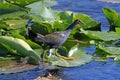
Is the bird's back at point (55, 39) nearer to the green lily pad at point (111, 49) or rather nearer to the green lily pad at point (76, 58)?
the green lily pad at point (76, 58)

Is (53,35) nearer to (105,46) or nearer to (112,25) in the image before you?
(105,46)

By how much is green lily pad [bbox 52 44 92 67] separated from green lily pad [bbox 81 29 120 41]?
0.43 m

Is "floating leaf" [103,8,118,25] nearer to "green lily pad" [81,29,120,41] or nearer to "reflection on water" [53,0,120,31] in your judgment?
"green lily pad" [81,29,120,41]

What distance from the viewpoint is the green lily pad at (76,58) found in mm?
5871

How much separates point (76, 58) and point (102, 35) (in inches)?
37.2

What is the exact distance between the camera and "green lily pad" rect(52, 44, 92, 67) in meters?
5.87

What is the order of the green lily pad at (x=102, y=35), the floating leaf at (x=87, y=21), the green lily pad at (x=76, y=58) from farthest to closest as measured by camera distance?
the floating leaf at (x=87, y=21) < the green lily pad at (x=102, y=35) < the green lily pad at (x=76, y=58)

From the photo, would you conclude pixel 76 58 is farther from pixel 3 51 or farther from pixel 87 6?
pixel 87 6

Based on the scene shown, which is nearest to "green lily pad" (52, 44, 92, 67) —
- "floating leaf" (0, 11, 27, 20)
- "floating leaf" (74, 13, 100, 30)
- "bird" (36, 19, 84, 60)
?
"bird" (36, 19, 84, 60)

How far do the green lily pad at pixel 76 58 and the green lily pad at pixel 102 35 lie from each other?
43 cm

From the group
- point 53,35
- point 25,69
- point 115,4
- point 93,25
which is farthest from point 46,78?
point 115,4

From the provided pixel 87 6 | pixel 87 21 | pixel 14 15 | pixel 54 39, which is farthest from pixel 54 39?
pixel 87 6

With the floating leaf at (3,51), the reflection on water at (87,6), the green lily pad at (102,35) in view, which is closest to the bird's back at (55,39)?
the floating leaf at (3,51)

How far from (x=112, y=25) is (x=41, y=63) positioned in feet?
6.45
